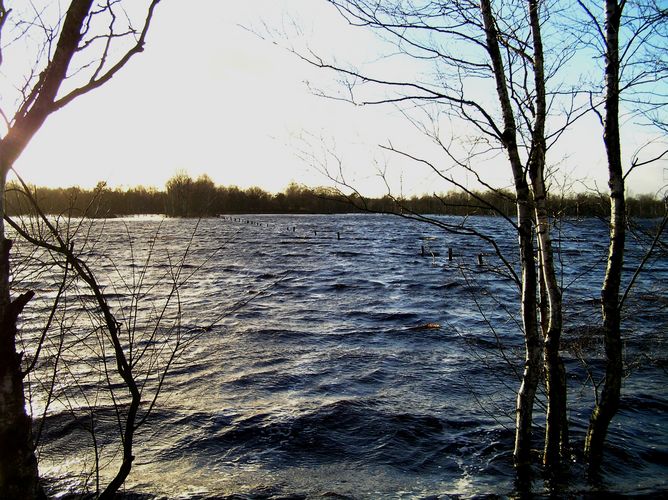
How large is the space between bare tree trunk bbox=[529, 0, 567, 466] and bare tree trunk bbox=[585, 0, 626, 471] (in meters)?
0.48

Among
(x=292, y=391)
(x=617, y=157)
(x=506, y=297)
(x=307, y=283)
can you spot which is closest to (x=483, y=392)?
(x=292, y=391)

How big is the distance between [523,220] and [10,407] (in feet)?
13.0

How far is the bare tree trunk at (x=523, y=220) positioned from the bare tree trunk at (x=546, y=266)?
0.14 meters

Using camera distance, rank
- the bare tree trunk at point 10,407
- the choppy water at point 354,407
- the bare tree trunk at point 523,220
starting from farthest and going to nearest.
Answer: the choppy water at point 354,407, the bare tree trunk at point 523,220, the bare tree trunk at point 10,407

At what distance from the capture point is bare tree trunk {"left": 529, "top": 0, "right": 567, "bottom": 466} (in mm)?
4367

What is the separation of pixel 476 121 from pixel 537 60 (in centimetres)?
Answer: 91

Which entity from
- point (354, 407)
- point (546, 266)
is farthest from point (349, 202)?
point (354, 407)

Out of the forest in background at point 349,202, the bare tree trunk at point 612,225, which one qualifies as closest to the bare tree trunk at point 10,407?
the forest in background at point 349,202

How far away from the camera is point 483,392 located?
9.20m

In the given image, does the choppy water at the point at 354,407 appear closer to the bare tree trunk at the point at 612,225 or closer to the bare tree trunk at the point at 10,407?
the bare tree trunk at the point at 612,225

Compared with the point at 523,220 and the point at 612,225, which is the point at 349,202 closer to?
the point at 523,220

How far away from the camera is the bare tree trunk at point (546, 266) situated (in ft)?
14.3

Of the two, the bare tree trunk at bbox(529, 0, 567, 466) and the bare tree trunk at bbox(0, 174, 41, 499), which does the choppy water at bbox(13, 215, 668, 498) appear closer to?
the bare tree trunk at bbox(529, 0, 567, 466)

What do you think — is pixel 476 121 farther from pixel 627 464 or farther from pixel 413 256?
pixel 413 256
